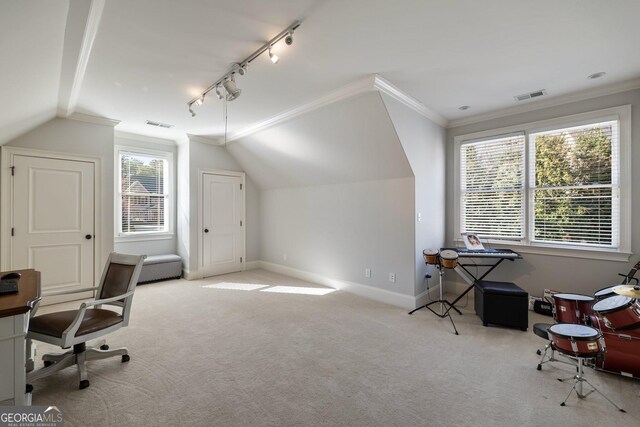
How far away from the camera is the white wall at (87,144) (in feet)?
12.5

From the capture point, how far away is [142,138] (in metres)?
5.10

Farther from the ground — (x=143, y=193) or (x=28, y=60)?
(x=28, y=60)

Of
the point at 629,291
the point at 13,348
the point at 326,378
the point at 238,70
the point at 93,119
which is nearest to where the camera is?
the point at 13,348

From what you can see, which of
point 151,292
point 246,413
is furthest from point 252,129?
point 246,413

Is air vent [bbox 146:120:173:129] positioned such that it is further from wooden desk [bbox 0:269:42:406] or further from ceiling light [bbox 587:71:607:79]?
ceiling light [bbox 587:71:607:79]

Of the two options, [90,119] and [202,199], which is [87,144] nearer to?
[90,119]

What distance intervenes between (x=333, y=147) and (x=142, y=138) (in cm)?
365

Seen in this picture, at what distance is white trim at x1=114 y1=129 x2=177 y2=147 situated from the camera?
4839 mm

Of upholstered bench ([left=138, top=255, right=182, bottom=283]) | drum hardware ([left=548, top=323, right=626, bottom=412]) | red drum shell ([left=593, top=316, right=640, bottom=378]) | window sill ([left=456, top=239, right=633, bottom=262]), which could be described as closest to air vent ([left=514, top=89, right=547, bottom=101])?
window sill ([left=456, top=239, right=633, bottom=262])

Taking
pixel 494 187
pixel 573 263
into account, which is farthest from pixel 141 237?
pixel 573 263

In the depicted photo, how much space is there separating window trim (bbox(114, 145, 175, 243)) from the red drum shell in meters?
6.24

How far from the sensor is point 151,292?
4422 millimetres

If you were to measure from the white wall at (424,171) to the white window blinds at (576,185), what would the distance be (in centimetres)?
114

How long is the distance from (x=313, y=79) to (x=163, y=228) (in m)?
4.30
